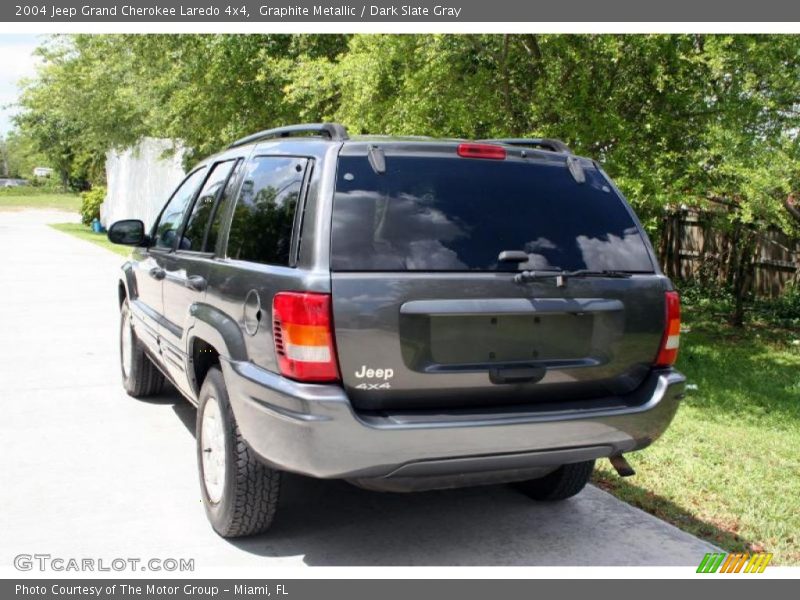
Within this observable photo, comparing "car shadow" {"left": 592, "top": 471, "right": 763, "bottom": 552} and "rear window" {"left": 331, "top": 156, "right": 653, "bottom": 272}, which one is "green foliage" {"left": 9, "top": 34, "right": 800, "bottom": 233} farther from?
"rear window" {"left": 331, "top": 156, "right": 653, "bottom": 272}

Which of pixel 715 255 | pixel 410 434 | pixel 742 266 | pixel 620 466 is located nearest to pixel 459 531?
pixel 620 466

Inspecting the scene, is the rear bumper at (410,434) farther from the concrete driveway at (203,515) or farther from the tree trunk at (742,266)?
the tree trunk at (742,266)

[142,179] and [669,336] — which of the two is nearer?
[669,336]

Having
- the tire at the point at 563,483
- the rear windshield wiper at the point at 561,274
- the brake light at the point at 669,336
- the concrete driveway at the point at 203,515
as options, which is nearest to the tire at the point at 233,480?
the concrete driveway at the point at 203,515

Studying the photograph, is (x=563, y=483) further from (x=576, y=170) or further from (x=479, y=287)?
(x=576, y=170)

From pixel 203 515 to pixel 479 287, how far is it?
2064 mm

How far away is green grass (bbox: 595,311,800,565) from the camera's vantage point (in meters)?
4.46

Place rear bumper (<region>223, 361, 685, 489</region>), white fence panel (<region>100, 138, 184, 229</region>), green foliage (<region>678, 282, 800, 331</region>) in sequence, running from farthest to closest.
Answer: white fence panel (<region>100, 138, 184, 229</region>)
green foliage (<region>678, 282, 800, 331</region>)
rear bumper (<region>223, 361, 685, 489</region>)

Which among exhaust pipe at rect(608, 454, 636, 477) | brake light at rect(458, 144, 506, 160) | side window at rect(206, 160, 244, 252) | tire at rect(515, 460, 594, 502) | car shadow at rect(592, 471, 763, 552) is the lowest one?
car shadow at rect(592, 471, 763, 552)

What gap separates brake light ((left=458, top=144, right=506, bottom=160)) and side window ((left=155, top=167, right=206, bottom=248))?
7.14 feet

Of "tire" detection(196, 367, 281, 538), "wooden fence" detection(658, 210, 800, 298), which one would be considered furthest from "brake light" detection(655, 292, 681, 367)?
"wooden fence" detection(658, 210, 800, 298)

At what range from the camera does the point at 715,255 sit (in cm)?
1420

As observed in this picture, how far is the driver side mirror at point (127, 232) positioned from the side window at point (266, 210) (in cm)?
187

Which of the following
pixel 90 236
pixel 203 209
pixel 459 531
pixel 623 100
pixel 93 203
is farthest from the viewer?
pixel 93 203
